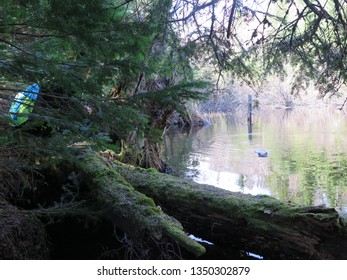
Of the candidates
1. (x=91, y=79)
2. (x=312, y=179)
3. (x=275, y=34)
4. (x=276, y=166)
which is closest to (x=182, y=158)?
(x=276, y=166)

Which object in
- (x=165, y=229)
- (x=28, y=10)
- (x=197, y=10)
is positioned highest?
(x=197, y=10)

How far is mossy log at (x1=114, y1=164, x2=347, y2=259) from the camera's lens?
12.0ft

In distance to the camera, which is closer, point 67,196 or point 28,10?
point 28,10

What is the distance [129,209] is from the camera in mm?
4059

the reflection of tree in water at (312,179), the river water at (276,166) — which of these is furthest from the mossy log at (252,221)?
the reflection of tree in water at (312,179)

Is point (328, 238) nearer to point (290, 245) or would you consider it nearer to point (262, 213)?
point (290, 245)

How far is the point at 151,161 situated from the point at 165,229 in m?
6.70

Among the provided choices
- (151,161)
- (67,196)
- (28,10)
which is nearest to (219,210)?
(67,196)

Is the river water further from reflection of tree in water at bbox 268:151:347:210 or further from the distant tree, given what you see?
the distant tree

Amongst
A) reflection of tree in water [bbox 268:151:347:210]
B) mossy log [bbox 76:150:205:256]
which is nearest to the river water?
reflection of tree in water [bbox 268:151:347:210]

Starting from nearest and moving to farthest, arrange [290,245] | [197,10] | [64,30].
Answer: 1. [64,30]
2. [290,245]
3. [197,10]
